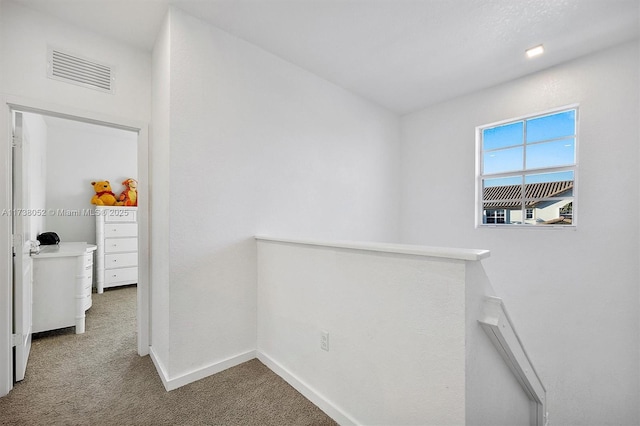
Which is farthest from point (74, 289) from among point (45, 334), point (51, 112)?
point (51, 112)

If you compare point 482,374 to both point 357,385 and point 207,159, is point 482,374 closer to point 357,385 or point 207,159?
point 357,385

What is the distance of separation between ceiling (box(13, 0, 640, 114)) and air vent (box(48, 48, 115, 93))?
26cm

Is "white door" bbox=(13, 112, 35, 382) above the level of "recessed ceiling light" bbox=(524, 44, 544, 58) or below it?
below

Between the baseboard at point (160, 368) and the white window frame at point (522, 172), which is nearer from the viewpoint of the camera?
the baseboard at point (160, 368)

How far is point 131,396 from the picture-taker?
1.78 m

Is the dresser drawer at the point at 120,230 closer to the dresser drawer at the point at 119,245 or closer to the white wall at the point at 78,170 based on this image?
the dresser drawer at the point at 119,245

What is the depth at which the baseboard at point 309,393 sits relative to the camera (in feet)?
5.06

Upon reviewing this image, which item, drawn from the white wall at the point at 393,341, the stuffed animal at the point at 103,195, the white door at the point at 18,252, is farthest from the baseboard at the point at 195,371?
the stuffed animal at the point at 103,195

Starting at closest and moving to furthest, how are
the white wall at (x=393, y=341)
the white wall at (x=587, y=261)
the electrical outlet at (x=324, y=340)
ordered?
the white wall at (x=393, y=341) < the electrical outlet at (x=324, y=340) < the white wall at (x=587, y=261)

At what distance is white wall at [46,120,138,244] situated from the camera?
425 cm

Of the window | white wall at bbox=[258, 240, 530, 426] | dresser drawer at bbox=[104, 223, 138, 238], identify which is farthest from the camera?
dresser drawer at bbox=[104, 223, 138, 238]

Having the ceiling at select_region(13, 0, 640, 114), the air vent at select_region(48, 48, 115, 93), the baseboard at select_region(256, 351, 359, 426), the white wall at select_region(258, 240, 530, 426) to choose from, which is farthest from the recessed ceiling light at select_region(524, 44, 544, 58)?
the air vent at select_region(48, 48, 115, 93)

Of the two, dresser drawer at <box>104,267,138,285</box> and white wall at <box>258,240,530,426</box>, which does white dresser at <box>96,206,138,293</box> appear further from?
white wall at <box>258,240,530,426</box>

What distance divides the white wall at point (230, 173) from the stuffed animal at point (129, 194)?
3410 millimetres
